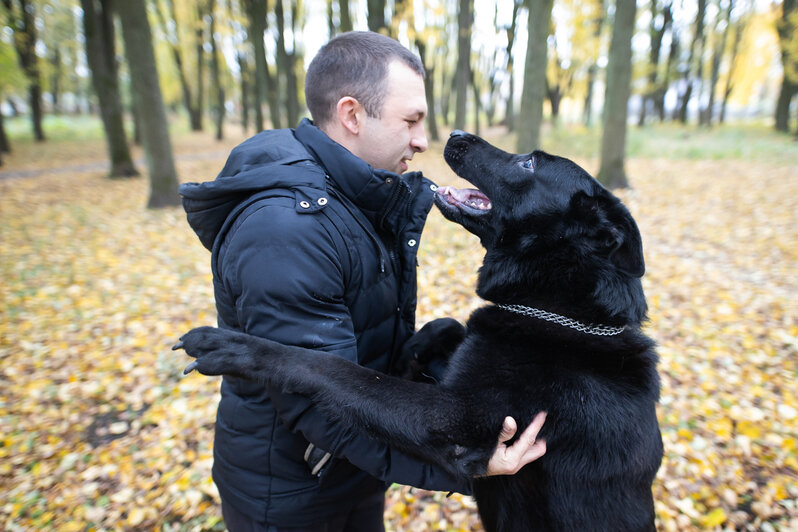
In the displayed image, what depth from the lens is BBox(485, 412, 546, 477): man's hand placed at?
5.34 feet

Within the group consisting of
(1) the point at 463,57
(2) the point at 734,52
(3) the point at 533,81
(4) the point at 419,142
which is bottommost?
(4) the point at 419,142

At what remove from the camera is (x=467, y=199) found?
2.79 meters

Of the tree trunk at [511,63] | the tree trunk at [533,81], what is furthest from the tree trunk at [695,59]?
the tree trunk at [533,81]

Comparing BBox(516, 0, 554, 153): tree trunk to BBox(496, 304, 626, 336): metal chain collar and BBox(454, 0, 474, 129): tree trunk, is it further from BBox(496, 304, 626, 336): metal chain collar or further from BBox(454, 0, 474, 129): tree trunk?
BBox(496, 304, 626, 336): metal chain collar

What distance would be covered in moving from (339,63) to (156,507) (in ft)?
11.2

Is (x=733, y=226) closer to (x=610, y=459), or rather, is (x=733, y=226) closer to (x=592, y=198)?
(x=592, y=198)

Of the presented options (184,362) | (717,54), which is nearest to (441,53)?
(717,54)

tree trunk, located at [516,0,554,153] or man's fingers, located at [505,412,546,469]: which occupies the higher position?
tree trunk, located at [516,0,554,153]

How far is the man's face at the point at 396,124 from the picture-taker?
1864mm

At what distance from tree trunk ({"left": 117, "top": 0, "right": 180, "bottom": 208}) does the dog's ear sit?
1059 centimetres

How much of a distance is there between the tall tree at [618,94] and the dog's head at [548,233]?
932 cm

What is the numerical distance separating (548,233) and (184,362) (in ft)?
14.6

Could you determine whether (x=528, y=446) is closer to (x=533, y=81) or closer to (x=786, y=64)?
(x=533, y=81)

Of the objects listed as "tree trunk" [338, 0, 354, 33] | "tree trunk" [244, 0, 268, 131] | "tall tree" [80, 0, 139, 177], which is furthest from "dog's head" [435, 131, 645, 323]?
"tree trunk" [244, 0, 268, 131]
